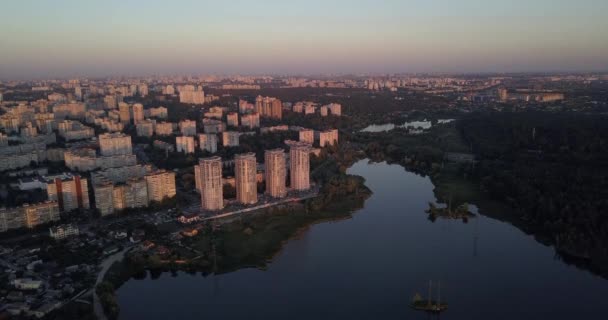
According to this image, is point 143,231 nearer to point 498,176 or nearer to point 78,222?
point 78,222

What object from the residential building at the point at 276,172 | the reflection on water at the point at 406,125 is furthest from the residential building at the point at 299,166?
the reflection on water at the point at 406,125

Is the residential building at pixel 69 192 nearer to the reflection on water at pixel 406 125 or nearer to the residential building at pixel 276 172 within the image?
the residential building at pixel 276 172

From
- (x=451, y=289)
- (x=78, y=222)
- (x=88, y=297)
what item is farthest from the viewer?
(x=78, y=222)

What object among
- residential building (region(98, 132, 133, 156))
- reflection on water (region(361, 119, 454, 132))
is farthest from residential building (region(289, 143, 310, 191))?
reflection on water (region(361, 119, 454, 132))

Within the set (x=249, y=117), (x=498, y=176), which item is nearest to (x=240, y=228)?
(x=498, y=176)

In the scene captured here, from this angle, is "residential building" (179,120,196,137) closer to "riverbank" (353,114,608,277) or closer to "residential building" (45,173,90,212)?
"riverbank" (353,114,608,277)

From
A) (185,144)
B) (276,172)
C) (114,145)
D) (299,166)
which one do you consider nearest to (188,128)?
(185,144)
